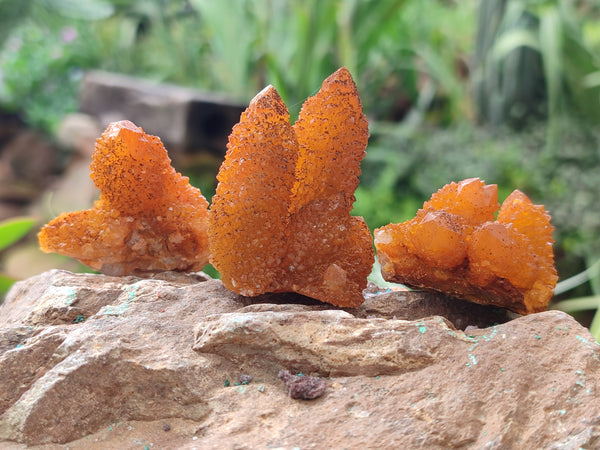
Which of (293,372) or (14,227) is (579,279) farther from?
(14,227)

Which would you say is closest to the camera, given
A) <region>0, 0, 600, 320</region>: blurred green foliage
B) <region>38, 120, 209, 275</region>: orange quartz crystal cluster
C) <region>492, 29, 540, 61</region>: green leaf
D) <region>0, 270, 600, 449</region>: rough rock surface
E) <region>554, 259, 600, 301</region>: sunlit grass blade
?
<region>0, 270, 600, 449</region>: rough rock surface

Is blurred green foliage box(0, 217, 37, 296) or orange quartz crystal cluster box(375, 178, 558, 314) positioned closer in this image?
orange quartz crystal cluster box(375, 178, 558, 314)

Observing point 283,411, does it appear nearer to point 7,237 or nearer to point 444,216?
point 444,216

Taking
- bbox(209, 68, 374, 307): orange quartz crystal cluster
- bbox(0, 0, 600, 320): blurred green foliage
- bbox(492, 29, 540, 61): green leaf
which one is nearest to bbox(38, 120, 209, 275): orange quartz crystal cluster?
bbox(209, 68, 374, 307): orange quartz crystal cluster

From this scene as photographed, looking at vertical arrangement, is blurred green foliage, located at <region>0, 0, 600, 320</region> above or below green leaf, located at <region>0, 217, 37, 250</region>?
above

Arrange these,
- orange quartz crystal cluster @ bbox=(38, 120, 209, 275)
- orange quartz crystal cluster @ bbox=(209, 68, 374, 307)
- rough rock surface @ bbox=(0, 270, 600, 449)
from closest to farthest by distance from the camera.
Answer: rough rock surface @ bbox=(0, 270, 600, 449), orange quartz crystal cluster @ bbox=(209, 68, 374, 307), orange quartz crystal cluster @ bbox=(38, 120, 209, 275)

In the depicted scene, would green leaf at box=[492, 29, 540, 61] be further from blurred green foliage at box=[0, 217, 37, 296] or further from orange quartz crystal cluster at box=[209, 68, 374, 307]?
blurred green foliage at box=[0, 217, 37, 296]
